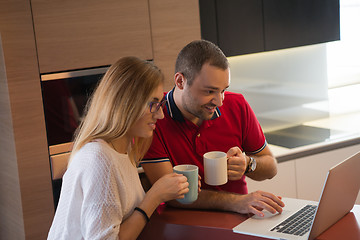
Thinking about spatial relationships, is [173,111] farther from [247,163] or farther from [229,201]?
[229,201]

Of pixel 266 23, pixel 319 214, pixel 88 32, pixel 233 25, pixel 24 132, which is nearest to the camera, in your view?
pixel 319 214

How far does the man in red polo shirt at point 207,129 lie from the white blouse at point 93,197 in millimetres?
415

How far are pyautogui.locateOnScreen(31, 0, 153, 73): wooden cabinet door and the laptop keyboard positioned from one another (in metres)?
1.41

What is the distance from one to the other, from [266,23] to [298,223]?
1.97 meters

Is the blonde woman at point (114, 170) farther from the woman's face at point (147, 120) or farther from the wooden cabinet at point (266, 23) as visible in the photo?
the wooden cabinet at point (266, 23)

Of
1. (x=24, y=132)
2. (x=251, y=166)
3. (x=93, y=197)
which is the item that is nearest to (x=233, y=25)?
(x=251, y=166)

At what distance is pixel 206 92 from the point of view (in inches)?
82.2

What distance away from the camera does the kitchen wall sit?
374 cm

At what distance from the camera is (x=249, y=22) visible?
333cm

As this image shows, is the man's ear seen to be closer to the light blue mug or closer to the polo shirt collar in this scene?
the polo shirt collar

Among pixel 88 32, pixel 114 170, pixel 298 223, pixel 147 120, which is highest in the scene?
pixel 88 32

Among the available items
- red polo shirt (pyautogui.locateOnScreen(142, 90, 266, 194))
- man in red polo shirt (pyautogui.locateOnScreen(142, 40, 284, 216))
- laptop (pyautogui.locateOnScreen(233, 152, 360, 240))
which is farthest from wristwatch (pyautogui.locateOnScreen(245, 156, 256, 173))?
laptop (pyautogui.locateOnScreen(233, 152, 360, 240))

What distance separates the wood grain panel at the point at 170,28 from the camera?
2900mm

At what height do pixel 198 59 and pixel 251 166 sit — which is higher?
pixel 198 59
